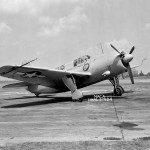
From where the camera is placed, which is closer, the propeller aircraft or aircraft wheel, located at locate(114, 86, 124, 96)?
the propeller aircraft

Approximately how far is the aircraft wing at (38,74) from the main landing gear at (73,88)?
1.27 ft

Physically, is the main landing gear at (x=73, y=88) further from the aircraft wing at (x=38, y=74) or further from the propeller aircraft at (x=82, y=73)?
the aircraft wing at (x=38, y=74)

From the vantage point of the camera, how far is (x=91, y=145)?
18.9 ft

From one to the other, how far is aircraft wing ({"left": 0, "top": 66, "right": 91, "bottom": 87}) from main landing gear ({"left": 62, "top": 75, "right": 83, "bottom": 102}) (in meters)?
0.39

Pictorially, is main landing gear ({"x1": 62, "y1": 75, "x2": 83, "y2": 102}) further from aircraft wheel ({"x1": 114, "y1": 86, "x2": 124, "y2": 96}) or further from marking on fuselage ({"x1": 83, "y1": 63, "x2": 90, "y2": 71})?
aircraft wheel ({"x1": 114, "y1": 86, "x2": 124, "y2": 96})

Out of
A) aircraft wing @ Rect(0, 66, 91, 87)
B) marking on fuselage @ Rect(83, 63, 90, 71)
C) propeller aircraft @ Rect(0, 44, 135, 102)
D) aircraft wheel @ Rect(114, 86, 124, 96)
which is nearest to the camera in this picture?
aircraft wing @ Rect(0, 66, 91, 87)

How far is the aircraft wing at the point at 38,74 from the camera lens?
15266 millimetres

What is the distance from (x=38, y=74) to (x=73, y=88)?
2.86 metres

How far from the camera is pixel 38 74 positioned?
1761 centimetres

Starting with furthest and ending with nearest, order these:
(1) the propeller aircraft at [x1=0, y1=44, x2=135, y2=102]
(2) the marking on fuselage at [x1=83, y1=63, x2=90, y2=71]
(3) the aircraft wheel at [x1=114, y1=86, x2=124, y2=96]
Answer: (3) the aircraft wheel at [x1=114, y1=86, x2=124, y2=96] < (2) the marking on fuselage at [x1=83, y1=63, x2=90, y2=71] < (1) the propeller aircraft at [x1=0, y1=44, x2=135, y2=102]

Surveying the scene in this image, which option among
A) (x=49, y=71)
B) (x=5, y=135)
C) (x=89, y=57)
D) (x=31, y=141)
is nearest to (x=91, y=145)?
(x=31, y=141)

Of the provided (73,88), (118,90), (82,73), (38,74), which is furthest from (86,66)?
(118,90)

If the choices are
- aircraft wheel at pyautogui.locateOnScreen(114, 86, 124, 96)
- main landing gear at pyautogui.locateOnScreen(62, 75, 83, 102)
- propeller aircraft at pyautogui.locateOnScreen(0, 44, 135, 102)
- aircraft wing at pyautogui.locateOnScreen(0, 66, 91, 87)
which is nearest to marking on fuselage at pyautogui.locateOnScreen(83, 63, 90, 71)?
propeller aircraft at pyautogui.locateOnScreen(0, 44, 135, 102)

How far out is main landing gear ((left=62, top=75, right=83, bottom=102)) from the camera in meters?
17.8
